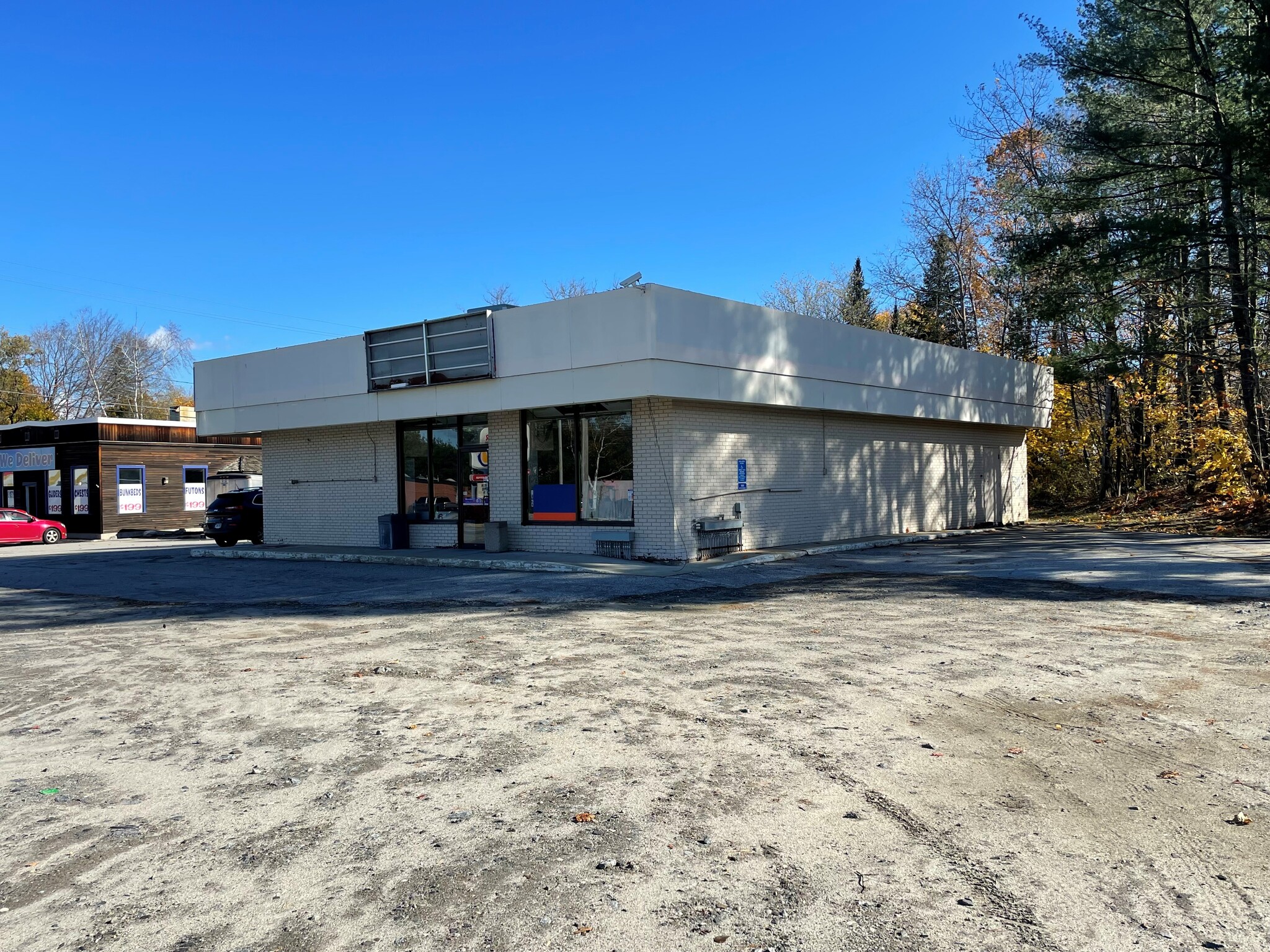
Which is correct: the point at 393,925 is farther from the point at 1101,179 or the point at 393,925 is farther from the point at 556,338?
the point at 1101,179

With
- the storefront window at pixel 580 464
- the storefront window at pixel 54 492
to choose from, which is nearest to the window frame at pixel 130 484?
the storefront window at pixel 54 492

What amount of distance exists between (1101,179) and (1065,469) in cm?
1223

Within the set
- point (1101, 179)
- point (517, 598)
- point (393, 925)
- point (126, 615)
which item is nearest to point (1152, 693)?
point (393, 925)

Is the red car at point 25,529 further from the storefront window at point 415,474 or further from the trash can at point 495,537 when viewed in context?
the trash can at point 495,537

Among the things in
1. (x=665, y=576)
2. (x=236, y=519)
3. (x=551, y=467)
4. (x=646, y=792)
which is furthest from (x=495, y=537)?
(x=646, y=792)

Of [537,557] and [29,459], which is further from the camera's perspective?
[29,459]

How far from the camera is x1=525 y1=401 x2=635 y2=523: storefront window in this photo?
18094 millimetres

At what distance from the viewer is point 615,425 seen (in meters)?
18.2

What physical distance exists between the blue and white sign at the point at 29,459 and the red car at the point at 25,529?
3.15 metres

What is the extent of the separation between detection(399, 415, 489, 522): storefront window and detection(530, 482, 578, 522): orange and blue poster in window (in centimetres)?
161

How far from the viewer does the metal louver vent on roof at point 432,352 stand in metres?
18.6

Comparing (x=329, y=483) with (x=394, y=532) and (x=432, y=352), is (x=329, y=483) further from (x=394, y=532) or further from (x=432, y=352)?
(x=432, y=352)

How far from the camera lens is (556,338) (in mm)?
17516

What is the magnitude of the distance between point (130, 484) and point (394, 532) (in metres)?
21.9
